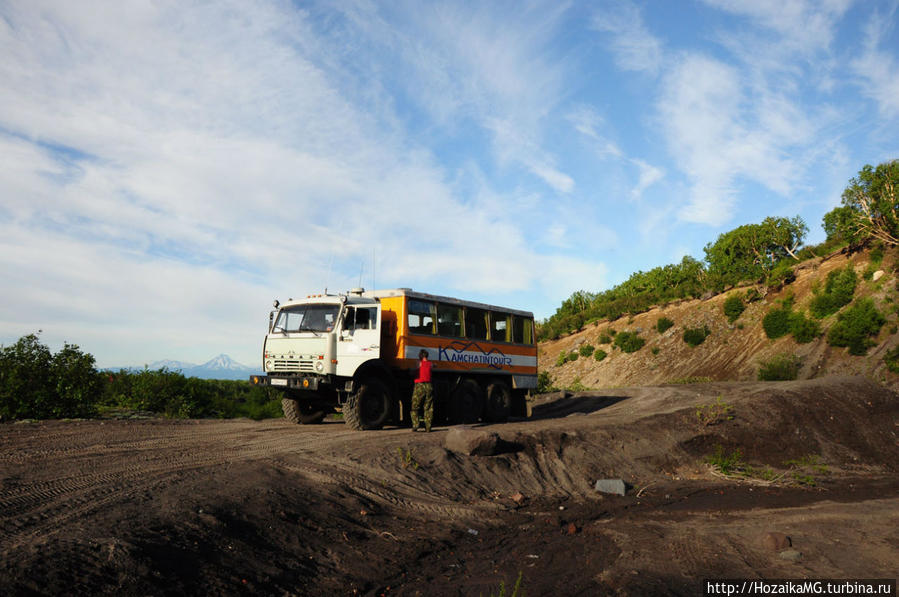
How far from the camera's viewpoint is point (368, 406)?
13.7 meters

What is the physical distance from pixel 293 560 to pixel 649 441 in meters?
9.91

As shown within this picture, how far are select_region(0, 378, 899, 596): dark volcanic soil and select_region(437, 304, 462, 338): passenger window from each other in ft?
11.5

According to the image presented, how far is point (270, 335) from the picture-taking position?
46.2 ft

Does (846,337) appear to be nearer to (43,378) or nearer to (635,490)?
(635,490)

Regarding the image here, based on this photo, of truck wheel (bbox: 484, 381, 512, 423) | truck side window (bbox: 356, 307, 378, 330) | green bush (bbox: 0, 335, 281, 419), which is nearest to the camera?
truck side window (bbox: 356, 307, 378, 330)

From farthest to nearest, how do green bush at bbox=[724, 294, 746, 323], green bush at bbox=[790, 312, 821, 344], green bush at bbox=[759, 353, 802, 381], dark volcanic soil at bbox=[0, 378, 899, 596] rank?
green bush at bbox=[724, 294, 746, 323]
green bush at bbox=[790, 312, 821, 344]
green bush at bbox=[759, 353, 802, 381]
dark volcanic soil at bbox=[0, 378, 899, 596]

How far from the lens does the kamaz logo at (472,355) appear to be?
15.4m

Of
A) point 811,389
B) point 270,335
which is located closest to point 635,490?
point 270,335

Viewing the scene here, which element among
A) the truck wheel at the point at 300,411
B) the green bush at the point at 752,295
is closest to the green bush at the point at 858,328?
the green bush at the point at 752,295

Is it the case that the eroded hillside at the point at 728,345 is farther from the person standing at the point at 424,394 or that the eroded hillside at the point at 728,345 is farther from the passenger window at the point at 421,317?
the person standing at the point at 424,394

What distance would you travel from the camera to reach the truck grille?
13375 mm

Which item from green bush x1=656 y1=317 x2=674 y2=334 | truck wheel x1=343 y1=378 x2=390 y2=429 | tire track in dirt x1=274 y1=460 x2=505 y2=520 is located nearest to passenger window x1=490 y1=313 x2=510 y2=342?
truck wheel x1=343 y1=378 x2=390 y2=429

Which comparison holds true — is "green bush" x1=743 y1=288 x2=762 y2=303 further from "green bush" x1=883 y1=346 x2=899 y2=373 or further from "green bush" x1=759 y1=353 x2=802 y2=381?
"green bush" x1=883 y1=346 x2=899 y2=373

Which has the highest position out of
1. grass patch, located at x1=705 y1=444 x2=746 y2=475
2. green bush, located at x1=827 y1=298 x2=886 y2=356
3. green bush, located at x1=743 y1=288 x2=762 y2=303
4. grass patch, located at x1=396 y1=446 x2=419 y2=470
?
green bush, located at x1=743 y1=288 x2=762 y2=303
